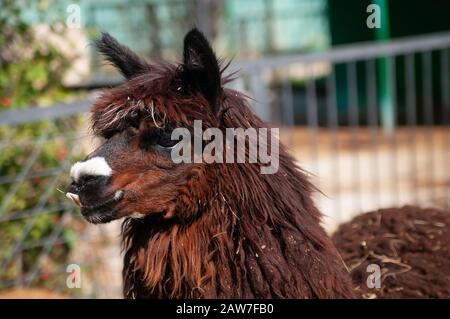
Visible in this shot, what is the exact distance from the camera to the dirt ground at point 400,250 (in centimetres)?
314

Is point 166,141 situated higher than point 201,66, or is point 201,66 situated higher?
point 201,66

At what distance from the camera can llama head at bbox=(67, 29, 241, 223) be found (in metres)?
2.62

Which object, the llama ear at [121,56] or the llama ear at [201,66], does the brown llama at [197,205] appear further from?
the llama ear at [121,56]

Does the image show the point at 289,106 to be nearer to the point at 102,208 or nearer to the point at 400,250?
the point at 400,250

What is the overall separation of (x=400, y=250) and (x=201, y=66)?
134cm

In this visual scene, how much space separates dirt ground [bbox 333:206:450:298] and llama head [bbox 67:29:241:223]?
0.93m

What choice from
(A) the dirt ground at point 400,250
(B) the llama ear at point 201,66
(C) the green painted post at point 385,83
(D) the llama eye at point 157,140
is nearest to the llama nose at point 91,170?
(D) the llama eye at point 157,140

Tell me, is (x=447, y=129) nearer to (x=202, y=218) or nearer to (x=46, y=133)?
(x=46, y=133)

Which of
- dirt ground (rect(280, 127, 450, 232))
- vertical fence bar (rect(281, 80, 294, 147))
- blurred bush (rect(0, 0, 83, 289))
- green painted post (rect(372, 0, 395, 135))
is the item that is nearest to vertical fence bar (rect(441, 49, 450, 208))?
dirt ground (rect(280, 127, 450, 232))

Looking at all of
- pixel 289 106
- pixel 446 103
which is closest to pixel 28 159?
pixel 289 106

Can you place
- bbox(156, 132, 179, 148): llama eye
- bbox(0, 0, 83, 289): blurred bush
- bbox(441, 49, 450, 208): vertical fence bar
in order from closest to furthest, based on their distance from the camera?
bbox(156, 132, 179, 148): llama eye → bbox(0, 0, 83, 289): blurred bush → bbox(441, 49, 450, 208): vertical fence bar

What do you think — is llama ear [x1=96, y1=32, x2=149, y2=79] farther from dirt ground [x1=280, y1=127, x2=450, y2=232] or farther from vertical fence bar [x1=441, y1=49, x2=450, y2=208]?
vertical fence bar [x1=441, y1=49, x2=450, y2=208]

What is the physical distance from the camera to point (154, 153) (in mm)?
2699
